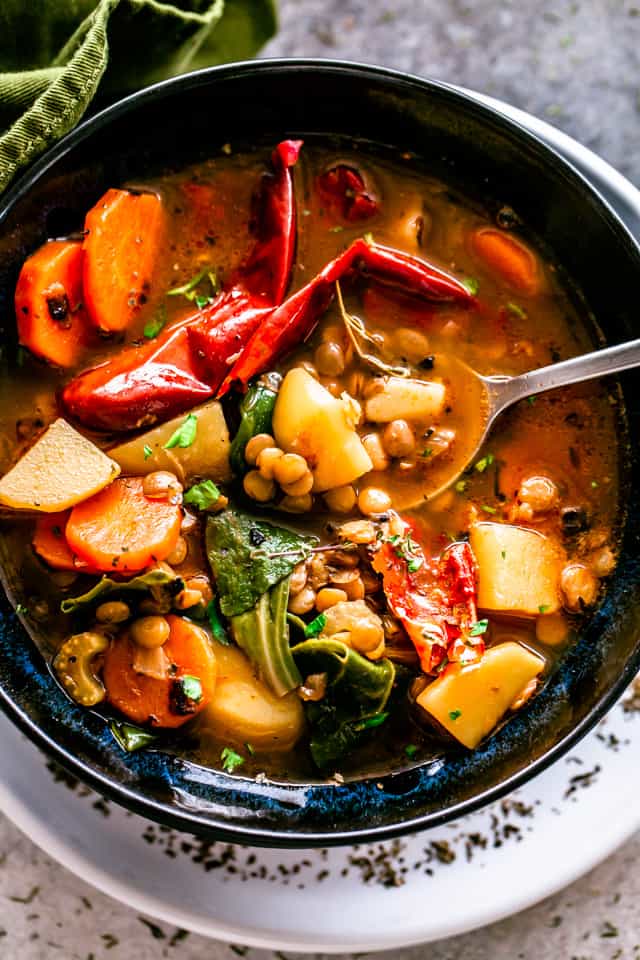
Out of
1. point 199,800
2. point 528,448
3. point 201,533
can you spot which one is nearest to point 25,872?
point 199,800

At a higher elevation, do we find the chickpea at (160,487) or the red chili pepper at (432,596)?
the red chili pepper at (432,596)

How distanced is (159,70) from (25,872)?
268 centimetres

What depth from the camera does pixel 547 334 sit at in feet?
11.1

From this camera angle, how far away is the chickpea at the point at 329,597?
3162 mm

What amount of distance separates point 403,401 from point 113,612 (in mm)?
1069

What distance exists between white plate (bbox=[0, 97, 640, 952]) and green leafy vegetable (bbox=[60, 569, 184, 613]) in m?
0.52

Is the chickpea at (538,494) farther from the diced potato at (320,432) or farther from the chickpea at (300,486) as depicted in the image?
the chickpea at (300,486)

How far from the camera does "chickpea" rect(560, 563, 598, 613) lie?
324 cm

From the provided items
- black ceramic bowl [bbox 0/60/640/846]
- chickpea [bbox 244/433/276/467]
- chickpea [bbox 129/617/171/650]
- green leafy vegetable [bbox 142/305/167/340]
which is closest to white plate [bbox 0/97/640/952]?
black ceramic bowl [bbox 0/60/640/846]

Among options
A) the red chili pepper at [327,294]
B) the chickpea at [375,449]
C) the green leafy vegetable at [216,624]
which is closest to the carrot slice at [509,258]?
the red chili pepper at [327,294]

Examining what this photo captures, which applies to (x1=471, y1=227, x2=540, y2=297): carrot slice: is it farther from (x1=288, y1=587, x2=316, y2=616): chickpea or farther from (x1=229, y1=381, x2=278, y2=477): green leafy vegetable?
(x1=288, y1=587, x2=316, y2=616): chickpea

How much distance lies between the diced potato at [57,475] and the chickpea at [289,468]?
0.46 m

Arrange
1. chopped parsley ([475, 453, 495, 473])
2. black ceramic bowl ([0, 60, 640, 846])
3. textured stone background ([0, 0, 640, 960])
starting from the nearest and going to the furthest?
black ceramic bowl ([0, 60, 640, 846]) < chopped parsley ([475, 453, 495, 473]) < textured stone background ([0, 0, 640, 960])

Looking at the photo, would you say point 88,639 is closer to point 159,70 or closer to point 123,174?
point 123,174
